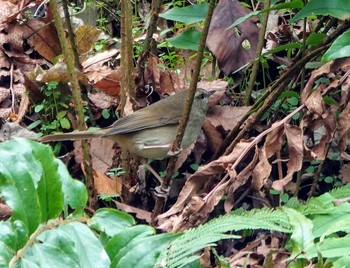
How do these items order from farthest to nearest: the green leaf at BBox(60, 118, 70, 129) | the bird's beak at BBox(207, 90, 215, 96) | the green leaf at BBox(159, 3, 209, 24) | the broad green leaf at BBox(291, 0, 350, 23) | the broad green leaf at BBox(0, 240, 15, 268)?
the green leaf at BBox(60, 118, 70, 129), the bird's beak at BBox(207, 90, 215, 96), the green leaf at BBox(159, 3, 209, 24), the broad green leaf at BBox(291, 0, 350, 23), the broad green leaf at BBox(0, 240, 15, 268)

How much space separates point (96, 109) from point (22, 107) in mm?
477

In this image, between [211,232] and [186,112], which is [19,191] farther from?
[186,112]

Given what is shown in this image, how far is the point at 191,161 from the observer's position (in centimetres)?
477

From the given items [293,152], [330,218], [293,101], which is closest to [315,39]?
[293,152]

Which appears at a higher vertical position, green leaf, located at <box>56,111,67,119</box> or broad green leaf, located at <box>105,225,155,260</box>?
broad green leaf, located at <box>105,225,155,260</box>

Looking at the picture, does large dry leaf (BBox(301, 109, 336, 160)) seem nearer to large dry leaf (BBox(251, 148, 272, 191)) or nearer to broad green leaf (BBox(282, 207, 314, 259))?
large dry leaf (BBox(251, 148, 272, 191))

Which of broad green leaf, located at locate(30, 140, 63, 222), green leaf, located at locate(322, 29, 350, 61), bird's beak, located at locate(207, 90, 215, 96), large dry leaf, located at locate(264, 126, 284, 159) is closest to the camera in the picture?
broad green leaf, located at locate(30, 140, 63, 222)

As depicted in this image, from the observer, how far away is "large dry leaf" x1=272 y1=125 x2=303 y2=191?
352 centimetres

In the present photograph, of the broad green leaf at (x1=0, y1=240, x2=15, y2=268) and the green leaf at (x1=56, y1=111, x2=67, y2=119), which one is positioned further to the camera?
the green leaf at (x1=56, y1=111, x2=67, y2=119)

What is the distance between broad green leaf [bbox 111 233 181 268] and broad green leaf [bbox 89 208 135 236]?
0.17 metres

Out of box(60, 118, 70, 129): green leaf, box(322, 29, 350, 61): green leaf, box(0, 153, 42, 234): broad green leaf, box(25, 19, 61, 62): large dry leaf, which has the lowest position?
box(60, 118, 70, 129): green leaf

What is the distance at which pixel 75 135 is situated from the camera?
4.42m

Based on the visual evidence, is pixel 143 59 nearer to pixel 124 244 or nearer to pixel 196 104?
pixel 196 104

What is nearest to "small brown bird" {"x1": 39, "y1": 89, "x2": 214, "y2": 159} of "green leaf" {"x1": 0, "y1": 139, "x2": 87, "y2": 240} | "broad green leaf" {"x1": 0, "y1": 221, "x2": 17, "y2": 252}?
"green leaf" {"x1": 0, "y1": 139, "x2": 87, "y2": 240}
